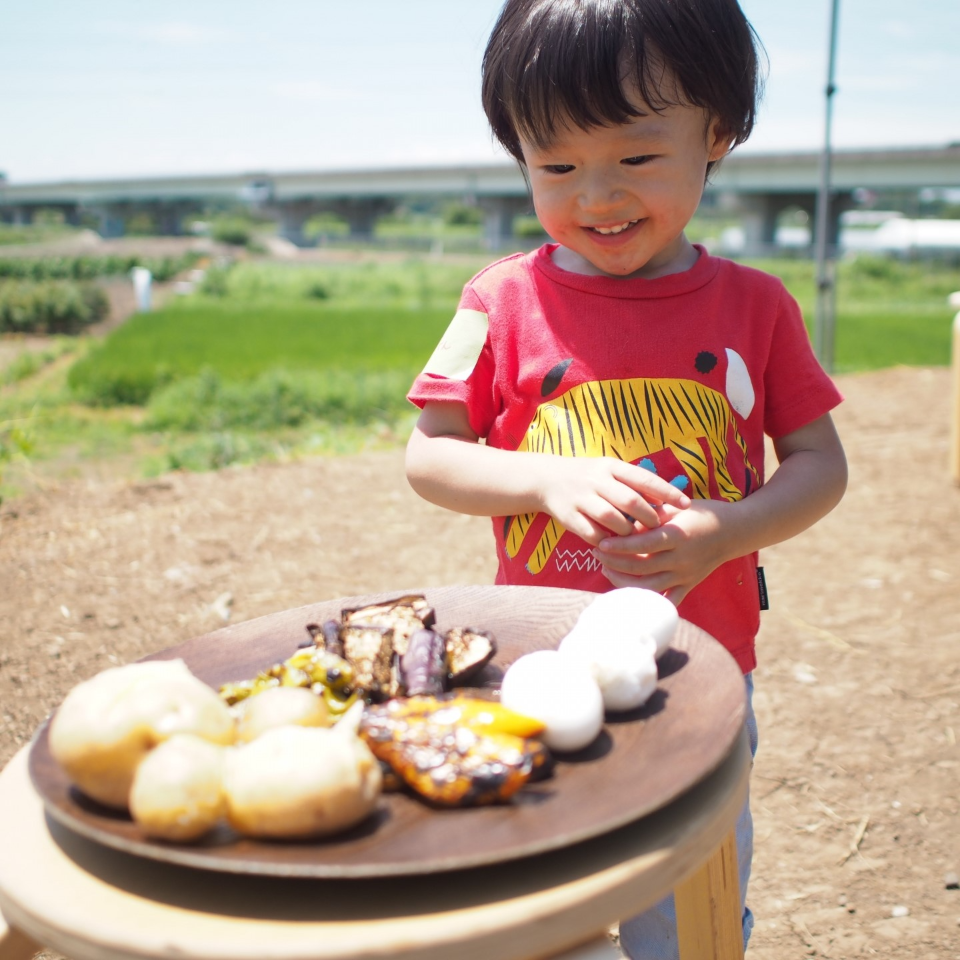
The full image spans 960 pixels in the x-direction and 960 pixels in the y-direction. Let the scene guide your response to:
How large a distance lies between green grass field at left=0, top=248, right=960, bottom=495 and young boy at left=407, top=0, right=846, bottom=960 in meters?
4.03

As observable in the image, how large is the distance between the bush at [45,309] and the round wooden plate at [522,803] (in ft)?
78.0

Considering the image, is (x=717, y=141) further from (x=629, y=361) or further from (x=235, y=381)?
(x=235, y=381)

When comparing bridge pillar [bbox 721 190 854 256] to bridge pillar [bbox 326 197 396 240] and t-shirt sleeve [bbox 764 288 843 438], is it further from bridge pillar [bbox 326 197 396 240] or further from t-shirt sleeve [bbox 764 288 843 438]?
t-shirt sleeve [bbox 764 288 843 438]

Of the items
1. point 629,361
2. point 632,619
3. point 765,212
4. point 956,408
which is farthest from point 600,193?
point 765,212

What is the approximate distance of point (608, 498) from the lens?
4.06 feet

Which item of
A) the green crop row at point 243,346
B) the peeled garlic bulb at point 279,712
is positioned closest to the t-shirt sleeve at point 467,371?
the peeled garlic bulb at point 279,712

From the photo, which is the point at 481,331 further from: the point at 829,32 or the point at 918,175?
the point at 918,175

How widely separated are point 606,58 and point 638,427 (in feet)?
1.73

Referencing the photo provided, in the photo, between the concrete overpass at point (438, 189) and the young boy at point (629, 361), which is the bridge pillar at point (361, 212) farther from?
the young boy at point (629, 361)

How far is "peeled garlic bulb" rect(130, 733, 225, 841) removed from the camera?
0.78 m

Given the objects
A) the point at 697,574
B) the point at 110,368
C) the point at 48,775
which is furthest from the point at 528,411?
the point at 110,368

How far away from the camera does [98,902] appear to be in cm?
79

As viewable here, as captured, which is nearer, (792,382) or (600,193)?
(600,193)

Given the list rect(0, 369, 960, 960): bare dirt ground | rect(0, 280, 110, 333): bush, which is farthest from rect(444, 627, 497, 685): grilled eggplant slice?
rect(0, 280, 110, 333): bush
